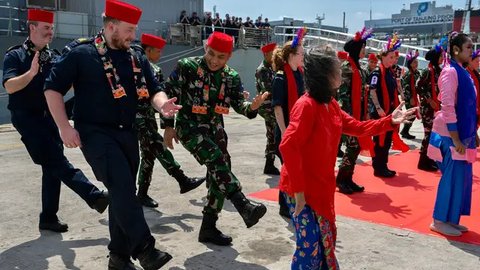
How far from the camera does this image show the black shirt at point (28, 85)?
14.3 ft

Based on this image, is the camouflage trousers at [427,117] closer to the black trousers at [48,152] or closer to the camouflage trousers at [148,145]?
the camouflage trousers at [148,145]

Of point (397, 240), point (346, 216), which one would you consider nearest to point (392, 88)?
point (346, 216)

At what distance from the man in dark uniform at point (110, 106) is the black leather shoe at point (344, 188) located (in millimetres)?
3353

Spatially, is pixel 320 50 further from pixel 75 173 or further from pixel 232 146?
pixel 232 146

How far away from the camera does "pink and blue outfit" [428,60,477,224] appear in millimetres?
4387

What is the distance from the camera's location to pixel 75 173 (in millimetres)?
4465

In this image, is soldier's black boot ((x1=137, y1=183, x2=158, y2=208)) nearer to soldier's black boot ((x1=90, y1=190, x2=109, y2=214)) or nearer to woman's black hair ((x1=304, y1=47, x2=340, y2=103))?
soldier's black boot ((x1=90, y1=190, x2=109, y2=214))

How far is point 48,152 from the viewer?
14.6ft

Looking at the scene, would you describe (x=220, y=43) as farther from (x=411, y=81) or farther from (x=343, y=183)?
(x=411, y=81)

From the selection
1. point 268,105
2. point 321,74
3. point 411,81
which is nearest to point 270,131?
point 268,105

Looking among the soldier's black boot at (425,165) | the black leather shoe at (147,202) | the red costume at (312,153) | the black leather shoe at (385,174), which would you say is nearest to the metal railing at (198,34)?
the soldier's black boot at (425,165)

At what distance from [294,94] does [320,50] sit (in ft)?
5.62

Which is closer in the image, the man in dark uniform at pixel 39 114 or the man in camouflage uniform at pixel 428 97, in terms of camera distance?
the man in dark uniform at pixel 39 114

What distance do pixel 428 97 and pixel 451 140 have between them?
11.7 ft
